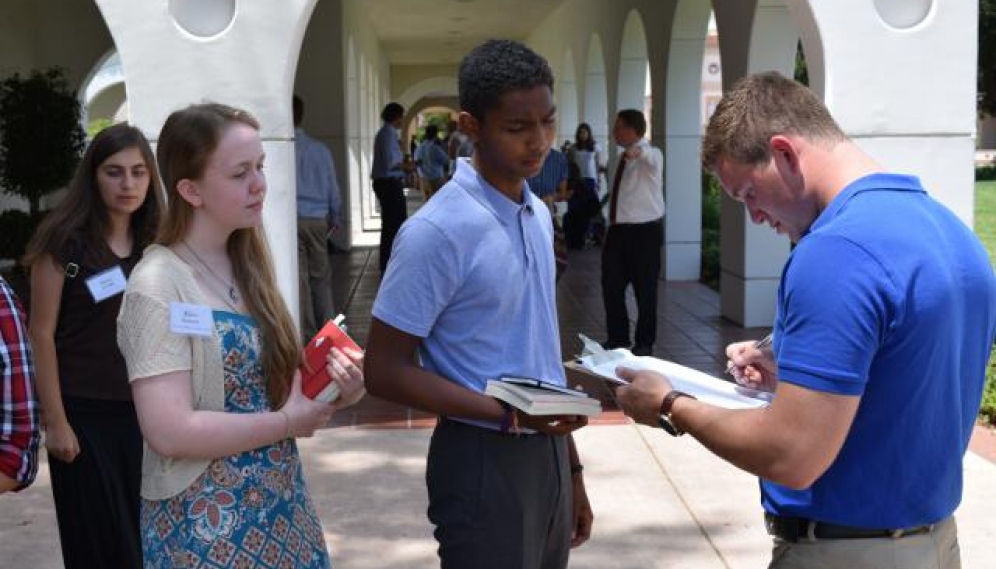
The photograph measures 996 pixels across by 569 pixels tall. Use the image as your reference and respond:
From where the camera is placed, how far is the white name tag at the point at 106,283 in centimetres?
347

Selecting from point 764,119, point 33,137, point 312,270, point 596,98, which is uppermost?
point 596,98

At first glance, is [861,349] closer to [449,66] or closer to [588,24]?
[588,24]

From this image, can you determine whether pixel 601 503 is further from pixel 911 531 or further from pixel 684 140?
pixel 684 140

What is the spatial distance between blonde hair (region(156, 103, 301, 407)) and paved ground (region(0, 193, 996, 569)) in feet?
7.56

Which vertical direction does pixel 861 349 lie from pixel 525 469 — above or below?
above

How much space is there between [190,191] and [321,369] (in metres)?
0.46

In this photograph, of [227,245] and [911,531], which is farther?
[227,245]

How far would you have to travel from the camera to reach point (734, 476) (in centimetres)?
589

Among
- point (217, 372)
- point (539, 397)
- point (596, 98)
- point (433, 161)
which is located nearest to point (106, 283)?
point (217, 372)

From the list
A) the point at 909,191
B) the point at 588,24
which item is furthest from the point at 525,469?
the point at 588,24

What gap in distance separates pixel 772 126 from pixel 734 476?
157 inches

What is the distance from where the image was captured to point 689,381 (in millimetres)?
2475

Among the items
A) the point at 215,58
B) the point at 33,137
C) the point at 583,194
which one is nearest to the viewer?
the point at 215,58

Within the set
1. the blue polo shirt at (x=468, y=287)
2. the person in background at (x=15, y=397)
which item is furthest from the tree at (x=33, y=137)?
the person in background at (x=15, y=397)
